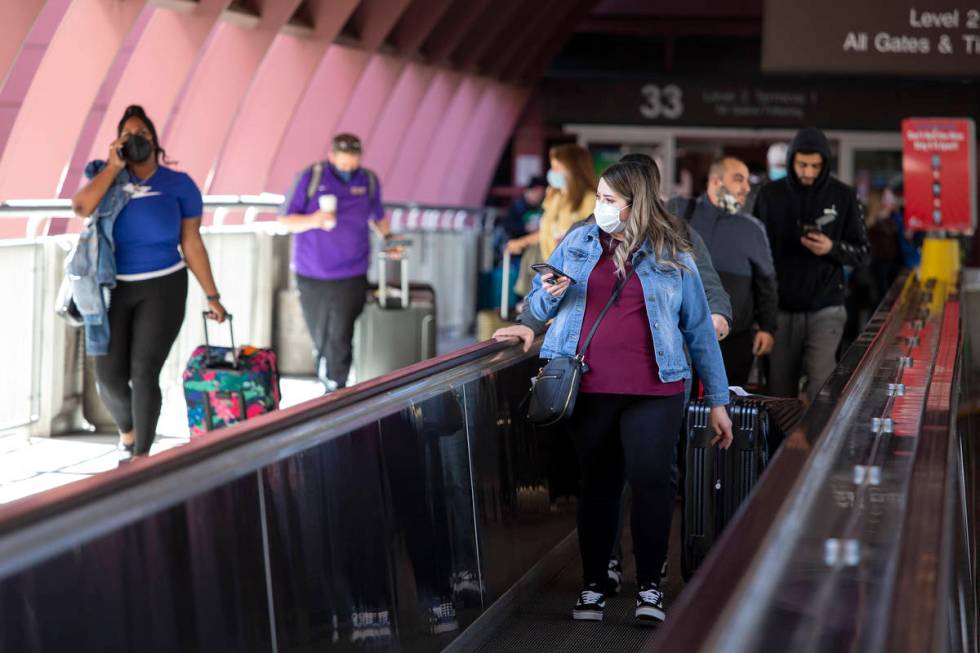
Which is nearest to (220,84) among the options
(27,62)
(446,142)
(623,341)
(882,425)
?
(27,62)

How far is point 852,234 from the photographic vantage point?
317 inches

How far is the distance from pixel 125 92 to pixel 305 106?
15.2 ft

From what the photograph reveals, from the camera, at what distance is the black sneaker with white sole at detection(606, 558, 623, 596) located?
562 cm

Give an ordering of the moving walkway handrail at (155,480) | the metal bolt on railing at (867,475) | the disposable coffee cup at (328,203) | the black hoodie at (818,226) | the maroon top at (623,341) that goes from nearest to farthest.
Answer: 1. the moving walkway handrail at (155,480)
2. the metal bolt on railing at (867,475)
3. the maroon top at (623,341)
4. the black hoodie at (818,226)
5. the disposable coffee cup at (328,203)

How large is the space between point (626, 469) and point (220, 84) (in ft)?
33.0

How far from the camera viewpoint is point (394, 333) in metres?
11.5

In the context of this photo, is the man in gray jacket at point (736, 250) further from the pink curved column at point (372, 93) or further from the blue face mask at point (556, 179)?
the pink curved column at point (372, 93)

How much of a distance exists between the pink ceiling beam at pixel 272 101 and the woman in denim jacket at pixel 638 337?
1063cm

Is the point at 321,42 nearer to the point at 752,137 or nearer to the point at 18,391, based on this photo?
the point at 18,391

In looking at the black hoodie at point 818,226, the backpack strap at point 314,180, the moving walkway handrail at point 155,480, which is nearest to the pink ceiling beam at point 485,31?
the backpack strap at point 314,180

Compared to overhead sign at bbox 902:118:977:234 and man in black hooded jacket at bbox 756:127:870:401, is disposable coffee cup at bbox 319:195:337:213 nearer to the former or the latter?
man in black hooded jacket at bbox 756:127:870:401

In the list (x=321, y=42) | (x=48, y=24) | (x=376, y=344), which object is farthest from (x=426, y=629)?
(x=48, y=24)

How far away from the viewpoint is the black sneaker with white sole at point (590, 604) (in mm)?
5391

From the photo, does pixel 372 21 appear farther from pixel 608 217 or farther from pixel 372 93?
pixel 608 217
